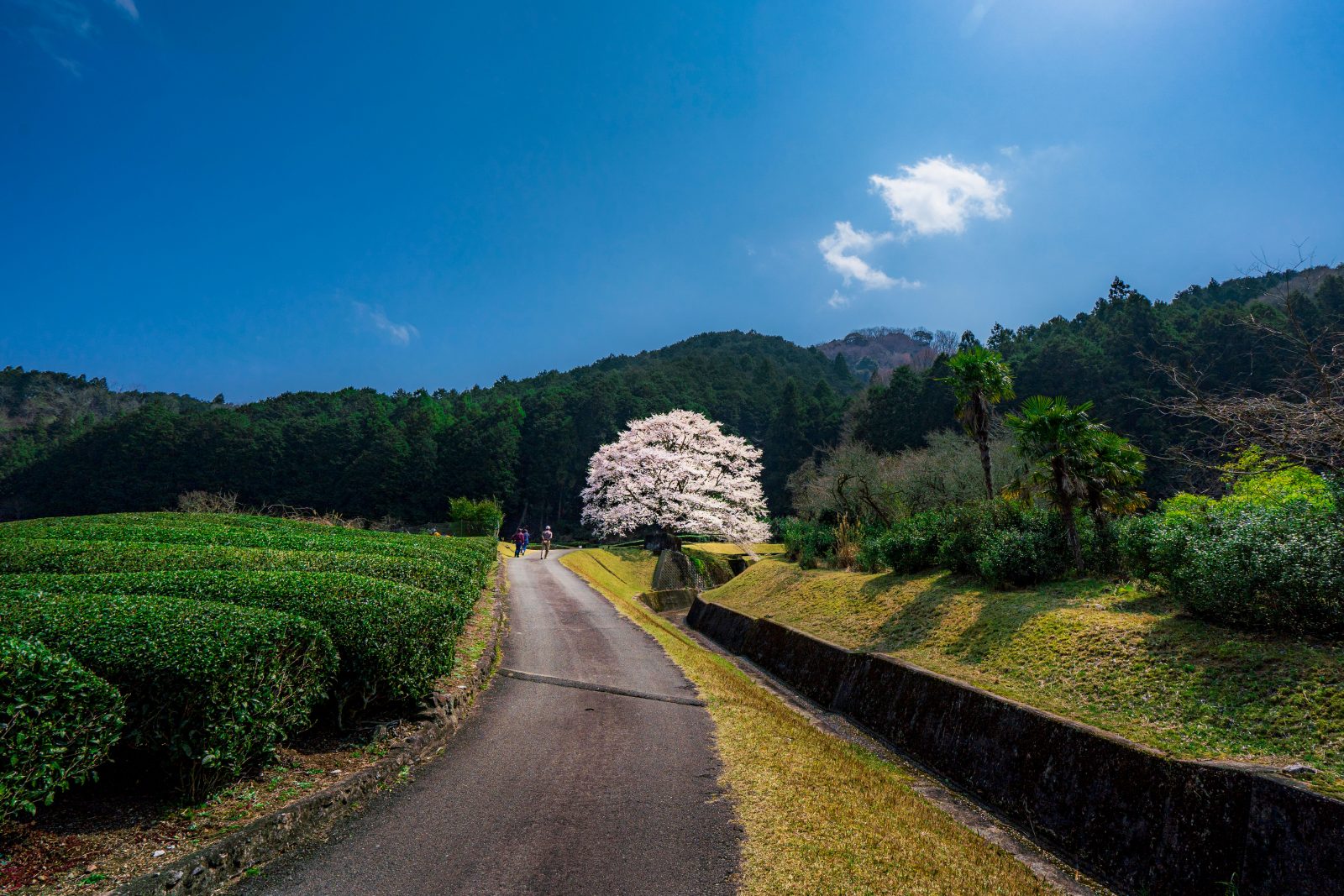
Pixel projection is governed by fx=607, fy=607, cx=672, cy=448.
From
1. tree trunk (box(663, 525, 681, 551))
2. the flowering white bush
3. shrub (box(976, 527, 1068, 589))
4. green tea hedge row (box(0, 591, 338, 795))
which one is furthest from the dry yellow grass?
green tea hedge row (box(0, 591, 338, 795))

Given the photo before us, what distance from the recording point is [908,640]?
1192cm

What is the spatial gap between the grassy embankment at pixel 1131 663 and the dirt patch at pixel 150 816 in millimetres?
7845

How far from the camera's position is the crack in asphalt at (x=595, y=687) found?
1009cm

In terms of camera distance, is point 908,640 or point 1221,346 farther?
point 1221,346

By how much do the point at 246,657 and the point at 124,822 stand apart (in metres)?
1.25

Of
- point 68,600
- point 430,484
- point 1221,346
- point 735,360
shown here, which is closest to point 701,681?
point 68,600

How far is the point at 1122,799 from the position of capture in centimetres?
575

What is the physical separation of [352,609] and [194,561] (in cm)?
560

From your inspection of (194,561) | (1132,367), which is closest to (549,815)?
(194,561)

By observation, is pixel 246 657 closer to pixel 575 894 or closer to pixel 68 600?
pixel 68 600

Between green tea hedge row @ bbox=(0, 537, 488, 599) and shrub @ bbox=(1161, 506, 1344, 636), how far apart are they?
1011cm

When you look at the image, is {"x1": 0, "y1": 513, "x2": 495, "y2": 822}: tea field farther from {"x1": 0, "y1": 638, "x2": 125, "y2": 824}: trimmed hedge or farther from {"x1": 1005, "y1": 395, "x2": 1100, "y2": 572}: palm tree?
{"x1": 1005, "y1": 395, "x2": 1100, "y2": 572}: palm tree

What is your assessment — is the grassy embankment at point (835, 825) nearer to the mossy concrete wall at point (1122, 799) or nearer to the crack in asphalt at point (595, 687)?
the crack in asphalt at point (595, 687)

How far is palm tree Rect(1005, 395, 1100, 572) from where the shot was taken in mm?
13105
